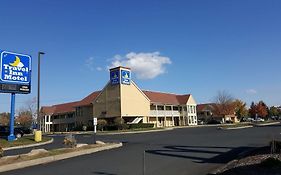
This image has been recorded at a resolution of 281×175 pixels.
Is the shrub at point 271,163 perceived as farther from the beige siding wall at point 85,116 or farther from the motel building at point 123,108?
the beige siding wall at point 85,116

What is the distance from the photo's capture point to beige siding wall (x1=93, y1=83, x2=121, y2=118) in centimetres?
6175

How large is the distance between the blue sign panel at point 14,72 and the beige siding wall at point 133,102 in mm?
30853

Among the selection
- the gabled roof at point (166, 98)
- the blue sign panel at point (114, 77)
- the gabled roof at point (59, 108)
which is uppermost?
the blue sign panel at point (114, 77)

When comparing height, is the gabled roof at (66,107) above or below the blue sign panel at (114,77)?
below

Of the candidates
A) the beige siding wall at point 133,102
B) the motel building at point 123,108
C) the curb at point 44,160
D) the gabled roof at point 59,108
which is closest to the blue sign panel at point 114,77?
the motel building at point 123,108

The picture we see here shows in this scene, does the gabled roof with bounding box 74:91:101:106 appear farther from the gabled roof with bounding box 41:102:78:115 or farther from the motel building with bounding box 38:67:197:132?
the gabled roof with bounding box 41:102:78:115

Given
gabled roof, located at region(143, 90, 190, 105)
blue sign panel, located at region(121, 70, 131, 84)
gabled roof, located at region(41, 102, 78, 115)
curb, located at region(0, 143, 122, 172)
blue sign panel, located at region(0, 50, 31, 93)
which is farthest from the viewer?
gabled roof, located at region(41, 102, 78, 115)

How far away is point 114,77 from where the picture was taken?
62156mm

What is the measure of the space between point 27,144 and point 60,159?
1177cm

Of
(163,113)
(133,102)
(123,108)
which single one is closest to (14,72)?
(123,108)

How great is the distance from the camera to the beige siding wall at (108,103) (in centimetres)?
6175

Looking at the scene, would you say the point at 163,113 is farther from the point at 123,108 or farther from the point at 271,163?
the point at 271,163

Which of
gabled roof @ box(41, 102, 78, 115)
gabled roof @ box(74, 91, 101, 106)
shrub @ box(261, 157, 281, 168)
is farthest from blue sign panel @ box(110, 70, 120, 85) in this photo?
shrub @ box(261, 157, 281, 168)

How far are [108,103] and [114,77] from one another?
16.8 feet
